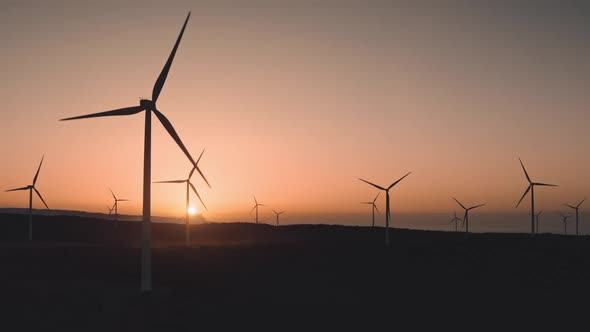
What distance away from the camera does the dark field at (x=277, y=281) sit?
38469mm

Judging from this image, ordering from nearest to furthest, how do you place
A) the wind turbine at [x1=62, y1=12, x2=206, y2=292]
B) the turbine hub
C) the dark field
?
the dark field
the wind turbine at [x1=62, y1=12, x2=206, y2=292]
the turbine hub

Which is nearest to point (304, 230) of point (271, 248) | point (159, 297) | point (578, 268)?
point (271, 248)

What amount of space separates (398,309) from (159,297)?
15.1 metres

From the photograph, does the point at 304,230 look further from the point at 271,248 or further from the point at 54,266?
the point at 54,266

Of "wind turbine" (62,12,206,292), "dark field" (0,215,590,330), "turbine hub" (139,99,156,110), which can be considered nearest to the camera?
"dark field" (0,215,590,330)

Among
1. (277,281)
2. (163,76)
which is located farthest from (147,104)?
(277,281)

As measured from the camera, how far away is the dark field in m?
38.5

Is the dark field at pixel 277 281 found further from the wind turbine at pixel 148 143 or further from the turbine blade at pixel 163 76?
the turbine blade at pixel 163 76

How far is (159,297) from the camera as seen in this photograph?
42.6 meters

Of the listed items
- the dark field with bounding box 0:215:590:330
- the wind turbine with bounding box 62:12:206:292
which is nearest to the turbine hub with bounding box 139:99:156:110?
the wind turbine with bounding box 62:12:206:292

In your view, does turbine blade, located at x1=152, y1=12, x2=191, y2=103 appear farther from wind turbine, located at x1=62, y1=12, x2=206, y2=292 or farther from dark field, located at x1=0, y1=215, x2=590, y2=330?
dark field, located at x1=0, y1=215, x2=590, y2=330

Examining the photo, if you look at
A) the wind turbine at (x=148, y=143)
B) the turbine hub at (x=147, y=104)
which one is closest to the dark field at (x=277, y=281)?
the wind turbine at (x=148, y=143)

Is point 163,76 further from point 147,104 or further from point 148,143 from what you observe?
point 148,143

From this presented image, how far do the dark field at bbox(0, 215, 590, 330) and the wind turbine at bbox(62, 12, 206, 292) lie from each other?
6.60 ft
